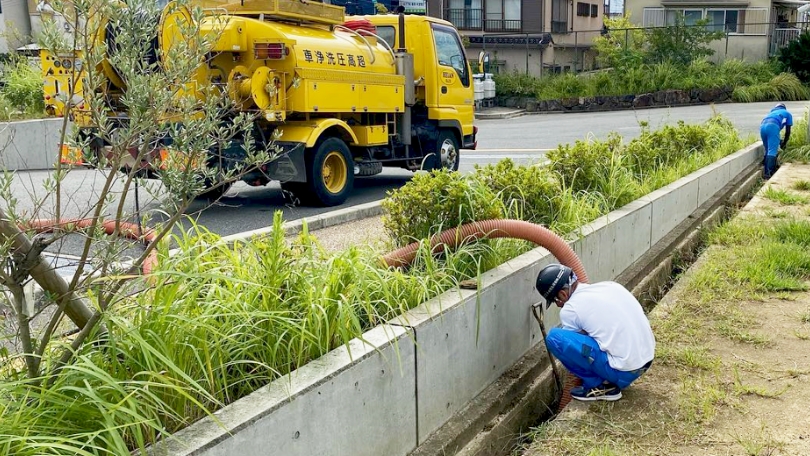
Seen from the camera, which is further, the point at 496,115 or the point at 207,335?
the point at 496,115

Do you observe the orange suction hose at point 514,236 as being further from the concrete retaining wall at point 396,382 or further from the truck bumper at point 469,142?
the truck bumper at point 469,142

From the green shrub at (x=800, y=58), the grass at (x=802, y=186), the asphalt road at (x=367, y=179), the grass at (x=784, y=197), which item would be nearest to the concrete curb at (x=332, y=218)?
the asphalt road at (x=367, y=179)

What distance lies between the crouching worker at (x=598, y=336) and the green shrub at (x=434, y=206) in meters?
0.72

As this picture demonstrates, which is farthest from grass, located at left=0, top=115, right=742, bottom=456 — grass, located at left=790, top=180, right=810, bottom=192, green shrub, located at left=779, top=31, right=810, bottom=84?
green shrub, located at left=779, top=31, right=810, bottom=84

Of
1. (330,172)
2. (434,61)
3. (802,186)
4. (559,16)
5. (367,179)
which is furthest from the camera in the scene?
(559,16)

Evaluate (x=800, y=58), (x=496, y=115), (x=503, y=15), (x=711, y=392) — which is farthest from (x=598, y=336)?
(x=503, y=15)

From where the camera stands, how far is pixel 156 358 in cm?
288

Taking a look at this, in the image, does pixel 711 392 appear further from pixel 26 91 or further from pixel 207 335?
pixel 26 91

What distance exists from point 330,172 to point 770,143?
8106 millimetres

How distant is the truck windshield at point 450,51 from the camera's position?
1241 centimetres

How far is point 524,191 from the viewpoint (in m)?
5.93

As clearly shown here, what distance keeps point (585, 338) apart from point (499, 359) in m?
0.55

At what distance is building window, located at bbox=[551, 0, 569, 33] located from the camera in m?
38.8

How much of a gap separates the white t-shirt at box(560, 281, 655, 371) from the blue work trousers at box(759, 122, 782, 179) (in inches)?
407
